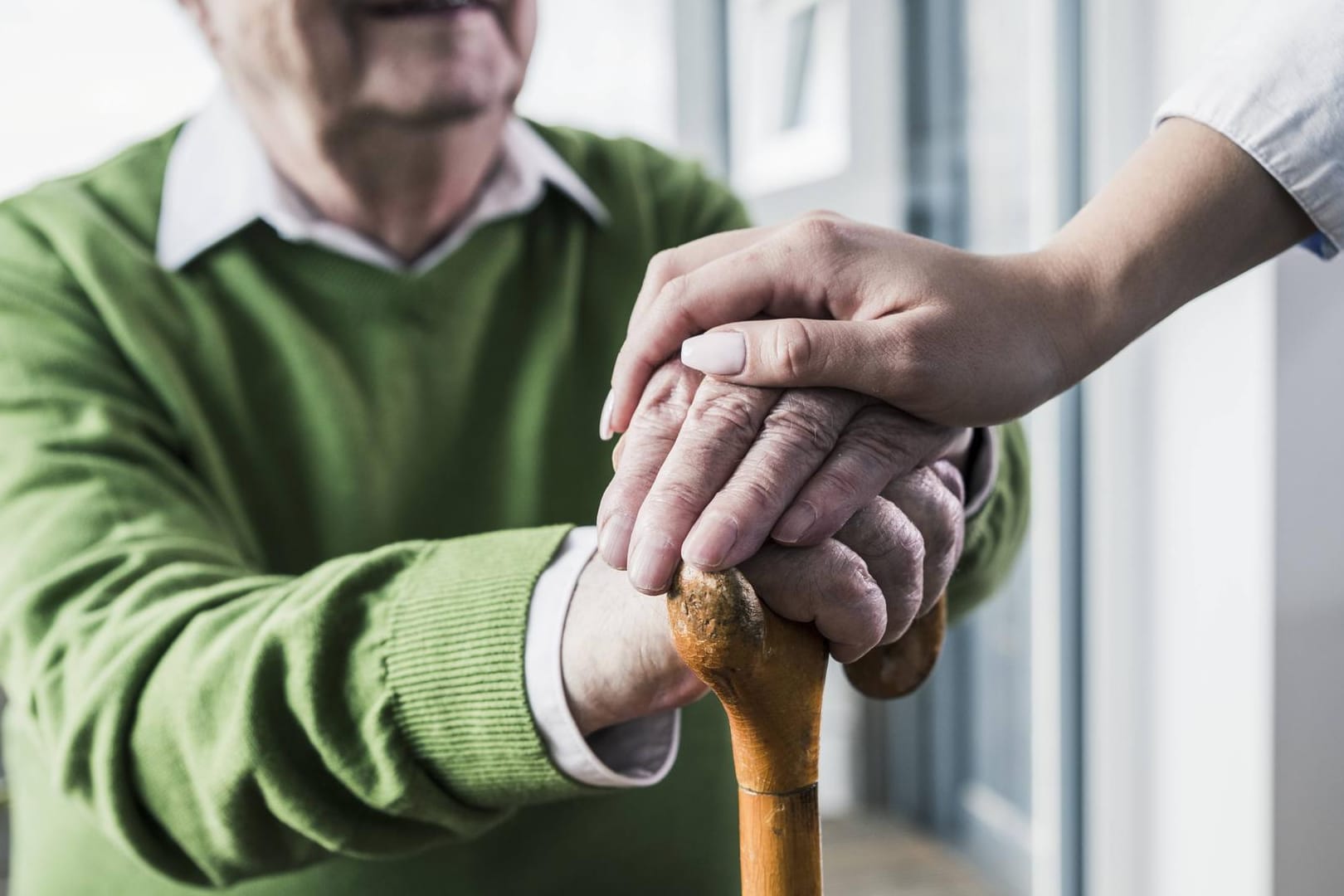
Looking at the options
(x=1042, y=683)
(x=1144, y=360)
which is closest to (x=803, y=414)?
(x=1144, y=360)

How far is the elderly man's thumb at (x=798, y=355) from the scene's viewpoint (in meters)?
0.49

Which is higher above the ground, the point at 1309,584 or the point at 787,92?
the point at 787,92

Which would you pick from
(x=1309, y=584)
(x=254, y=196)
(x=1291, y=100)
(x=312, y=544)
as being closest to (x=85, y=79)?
(x=254, y=196)

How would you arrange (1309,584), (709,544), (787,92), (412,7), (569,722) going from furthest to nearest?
(787,92) < (1309,584) < (412,7) < (569,722) < (709,544)

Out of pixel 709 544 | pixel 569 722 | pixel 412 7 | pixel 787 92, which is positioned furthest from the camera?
pixel 787 92

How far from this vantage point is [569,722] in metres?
0.57

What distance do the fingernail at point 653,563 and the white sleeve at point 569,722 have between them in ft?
0.47

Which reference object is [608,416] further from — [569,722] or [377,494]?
[377,494]

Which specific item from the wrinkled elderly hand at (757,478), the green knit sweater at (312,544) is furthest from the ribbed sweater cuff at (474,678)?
the wrinkled elderly hand at (757,478)

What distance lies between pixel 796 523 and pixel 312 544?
0.61 meters

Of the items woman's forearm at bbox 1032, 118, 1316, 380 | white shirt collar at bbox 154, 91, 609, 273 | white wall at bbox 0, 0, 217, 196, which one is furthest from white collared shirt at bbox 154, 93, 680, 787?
woman's forearm at bbox 1032, 118, 1316, 380

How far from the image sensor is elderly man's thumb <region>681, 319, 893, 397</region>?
Answer: 493 mm

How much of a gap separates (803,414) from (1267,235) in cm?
29

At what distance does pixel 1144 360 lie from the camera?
120cm
